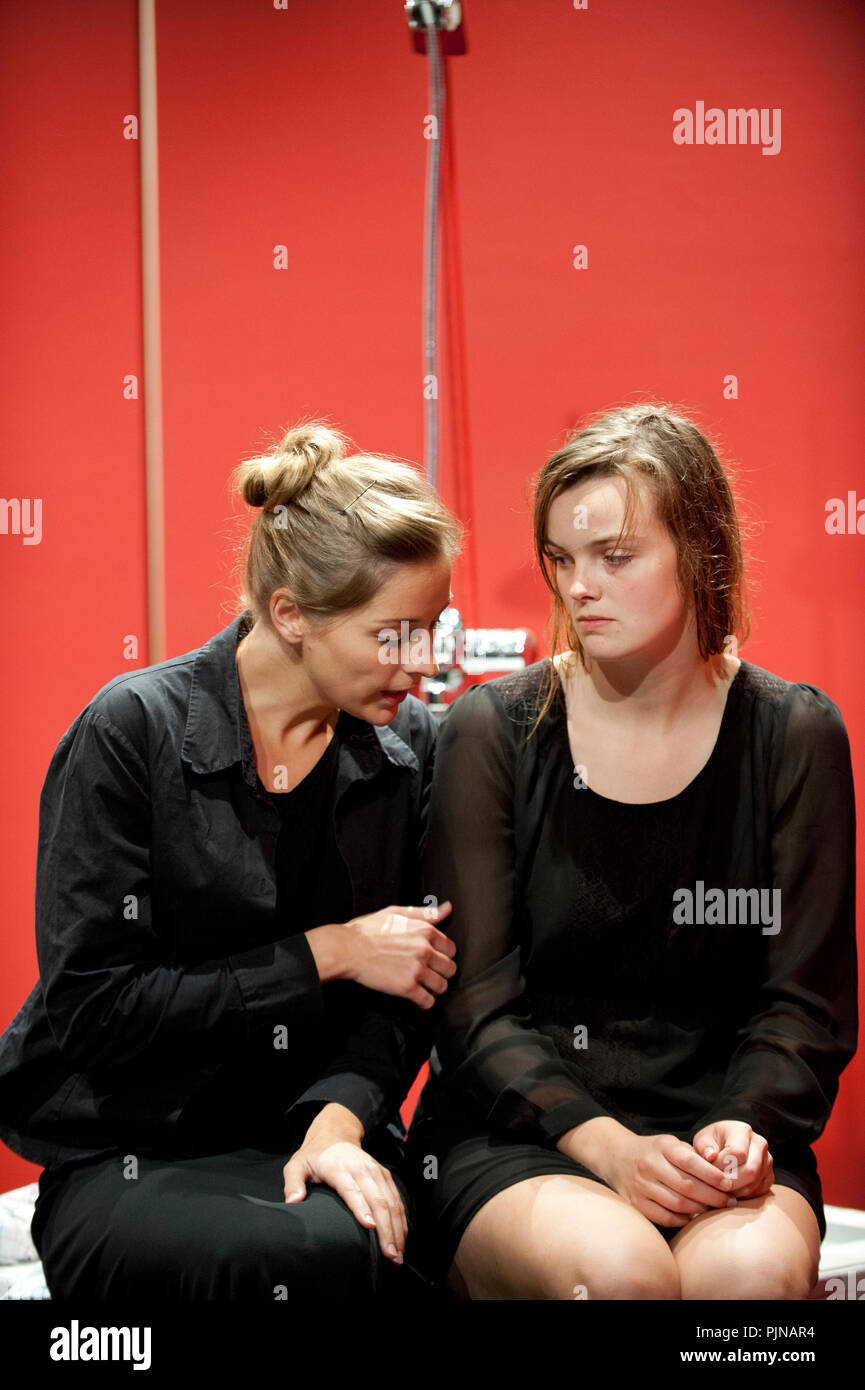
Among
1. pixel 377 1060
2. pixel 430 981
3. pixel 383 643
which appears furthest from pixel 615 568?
pixel 377 1060

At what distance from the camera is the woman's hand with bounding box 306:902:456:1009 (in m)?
1.25

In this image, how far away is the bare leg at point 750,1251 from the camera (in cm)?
106

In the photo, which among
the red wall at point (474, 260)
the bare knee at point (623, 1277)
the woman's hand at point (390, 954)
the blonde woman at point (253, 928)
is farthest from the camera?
the red wall at point (474, 260)

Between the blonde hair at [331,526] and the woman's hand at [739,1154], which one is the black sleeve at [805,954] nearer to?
the woman's hand at [739,1154]

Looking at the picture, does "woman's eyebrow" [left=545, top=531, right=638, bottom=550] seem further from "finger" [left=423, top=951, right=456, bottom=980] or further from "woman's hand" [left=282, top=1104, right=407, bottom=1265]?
"woman's hand" [left=282, top=1104, right=407, bottom=1265]

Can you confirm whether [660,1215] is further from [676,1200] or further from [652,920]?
[652,920]

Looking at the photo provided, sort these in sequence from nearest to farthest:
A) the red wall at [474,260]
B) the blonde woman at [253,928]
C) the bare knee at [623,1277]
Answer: the bare knee at [623,1277] < the blonde woman at [253,928] < the red wall at [474,260]

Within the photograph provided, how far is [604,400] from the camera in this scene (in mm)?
1771

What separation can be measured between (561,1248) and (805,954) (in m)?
0.39

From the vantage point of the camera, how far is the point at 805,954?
4.12 ft

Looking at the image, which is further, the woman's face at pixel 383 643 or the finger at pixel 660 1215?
the woman's face at pixel 383 643

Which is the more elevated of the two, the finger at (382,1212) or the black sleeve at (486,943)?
the black sleeve at (486,943)

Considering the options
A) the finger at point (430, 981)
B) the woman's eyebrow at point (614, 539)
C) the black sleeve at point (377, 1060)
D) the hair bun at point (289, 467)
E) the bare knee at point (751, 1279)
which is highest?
the hair bun at point (289, 467)

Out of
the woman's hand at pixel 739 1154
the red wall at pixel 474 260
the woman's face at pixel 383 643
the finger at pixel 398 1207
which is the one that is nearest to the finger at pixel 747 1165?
the woman's hand at pixel 739 1154
